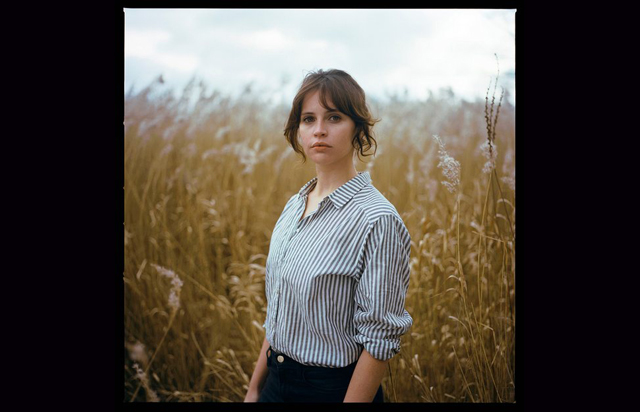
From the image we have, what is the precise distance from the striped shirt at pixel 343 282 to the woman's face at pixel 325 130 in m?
0.08

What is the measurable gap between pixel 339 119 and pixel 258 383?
0.76 metres

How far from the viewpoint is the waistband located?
1.19 meters

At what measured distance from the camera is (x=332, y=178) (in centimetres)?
129

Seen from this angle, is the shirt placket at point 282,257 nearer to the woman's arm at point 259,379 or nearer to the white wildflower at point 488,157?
the woman's arm at point 259,379

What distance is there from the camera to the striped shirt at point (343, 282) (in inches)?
43.8

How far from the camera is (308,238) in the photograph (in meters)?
1.22

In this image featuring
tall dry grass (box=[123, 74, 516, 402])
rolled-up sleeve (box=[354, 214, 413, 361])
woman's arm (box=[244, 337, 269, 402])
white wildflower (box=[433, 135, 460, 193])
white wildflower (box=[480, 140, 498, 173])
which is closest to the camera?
rolled-up sleeve (box=[354, 214, 413, 361])

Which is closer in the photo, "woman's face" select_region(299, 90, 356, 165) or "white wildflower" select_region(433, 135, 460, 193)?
"woman's face" select_region(299, 90, 356, 165)

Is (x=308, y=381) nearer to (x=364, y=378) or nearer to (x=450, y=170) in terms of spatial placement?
(x=364, y=378)

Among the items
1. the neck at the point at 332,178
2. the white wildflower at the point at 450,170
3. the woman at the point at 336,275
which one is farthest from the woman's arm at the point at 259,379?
the white wildflower at the point at 450,170

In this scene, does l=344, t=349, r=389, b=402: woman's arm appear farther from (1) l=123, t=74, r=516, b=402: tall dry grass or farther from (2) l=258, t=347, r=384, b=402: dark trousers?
(1) l=123, t=74, r=516, b=402: tall dry grass

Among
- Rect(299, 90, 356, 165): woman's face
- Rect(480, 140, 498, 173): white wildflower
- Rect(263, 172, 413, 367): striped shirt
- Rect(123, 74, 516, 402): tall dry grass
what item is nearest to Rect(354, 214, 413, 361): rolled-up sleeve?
Rect(263, 172, 413, 367): striped shirt
